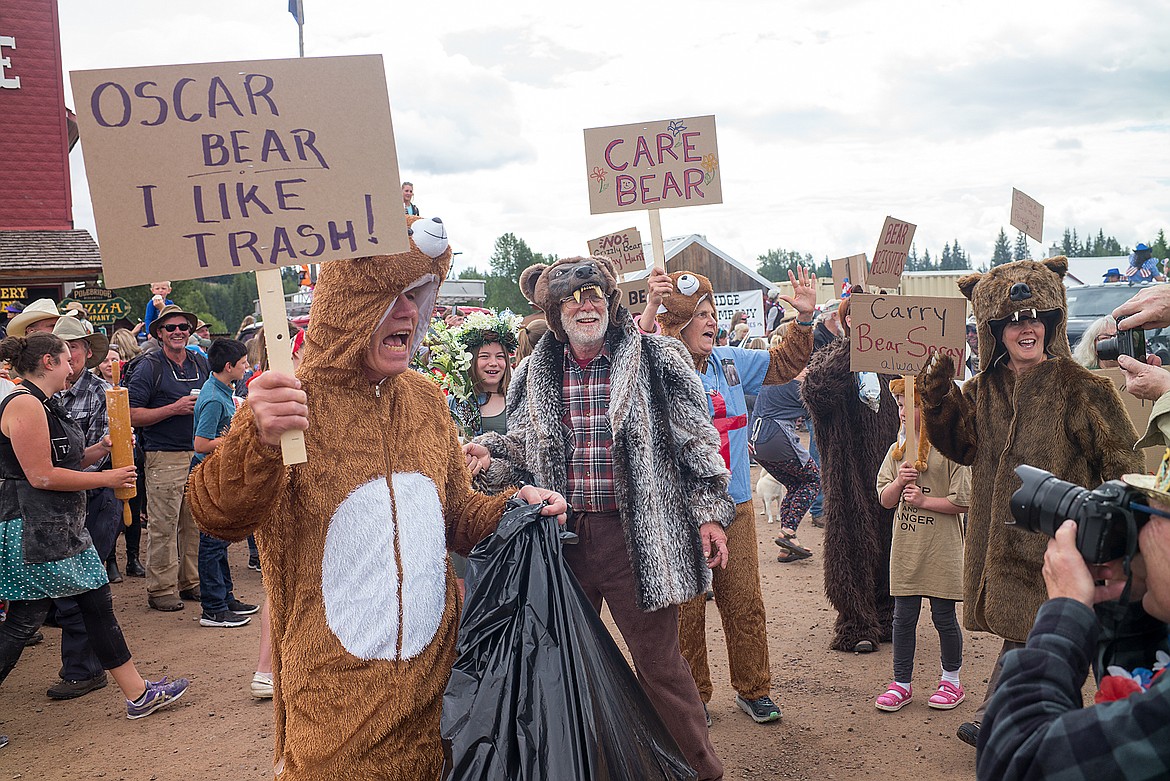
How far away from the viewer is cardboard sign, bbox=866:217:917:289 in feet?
17.6

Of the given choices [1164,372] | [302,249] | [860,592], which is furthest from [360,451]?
[860,592]

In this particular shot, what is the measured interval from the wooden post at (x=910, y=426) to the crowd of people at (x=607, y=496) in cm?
2

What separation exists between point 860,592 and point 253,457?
423cm

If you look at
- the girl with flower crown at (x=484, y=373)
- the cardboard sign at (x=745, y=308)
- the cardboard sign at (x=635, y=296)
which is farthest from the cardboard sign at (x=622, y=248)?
the cardboard sign at (x=745, y=308)

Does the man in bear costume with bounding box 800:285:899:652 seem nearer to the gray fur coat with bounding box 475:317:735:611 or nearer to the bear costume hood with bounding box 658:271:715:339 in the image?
the bear costume hood with bounding box 658:271:715:339

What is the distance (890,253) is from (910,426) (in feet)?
5.46

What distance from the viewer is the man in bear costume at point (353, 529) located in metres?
2.08

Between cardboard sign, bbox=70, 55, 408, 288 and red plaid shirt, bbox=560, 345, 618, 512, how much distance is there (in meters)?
1.27

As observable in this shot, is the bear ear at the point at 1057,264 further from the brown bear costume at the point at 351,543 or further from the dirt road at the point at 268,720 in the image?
the brown bear costume at the point at 351,543

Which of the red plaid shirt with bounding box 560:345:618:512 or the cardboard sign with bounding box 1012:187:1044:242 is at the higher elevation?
the cardboard sign with bounding box 1012:187:1044:242

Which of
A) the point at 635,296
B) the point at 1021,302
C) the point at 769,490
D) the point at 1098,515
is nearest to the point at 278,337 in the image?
the point at 1098,515

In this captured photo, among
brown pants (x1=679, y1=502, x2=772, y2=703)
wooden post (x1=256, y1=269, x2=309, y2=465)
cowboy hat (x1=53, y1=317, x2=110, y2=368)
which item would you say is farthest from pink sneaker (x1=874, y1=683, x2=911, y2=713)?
cowboy hat (x1=53, y1=317, x2=110, y2=368)

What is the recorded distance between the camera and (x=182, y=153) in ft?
6.68

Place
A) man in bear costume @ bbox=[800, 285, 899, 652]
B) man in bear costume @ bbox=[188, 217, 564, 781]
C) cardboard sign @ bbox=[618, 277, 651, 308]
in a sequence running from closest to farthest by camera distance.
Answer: man in bear costume @ bbox=[188, 217, 564, 781] < man in bear costume @ bbox=[800, 285, 899, 652] < cardboard sign @ bbox=[618, 277, 651, 308]
